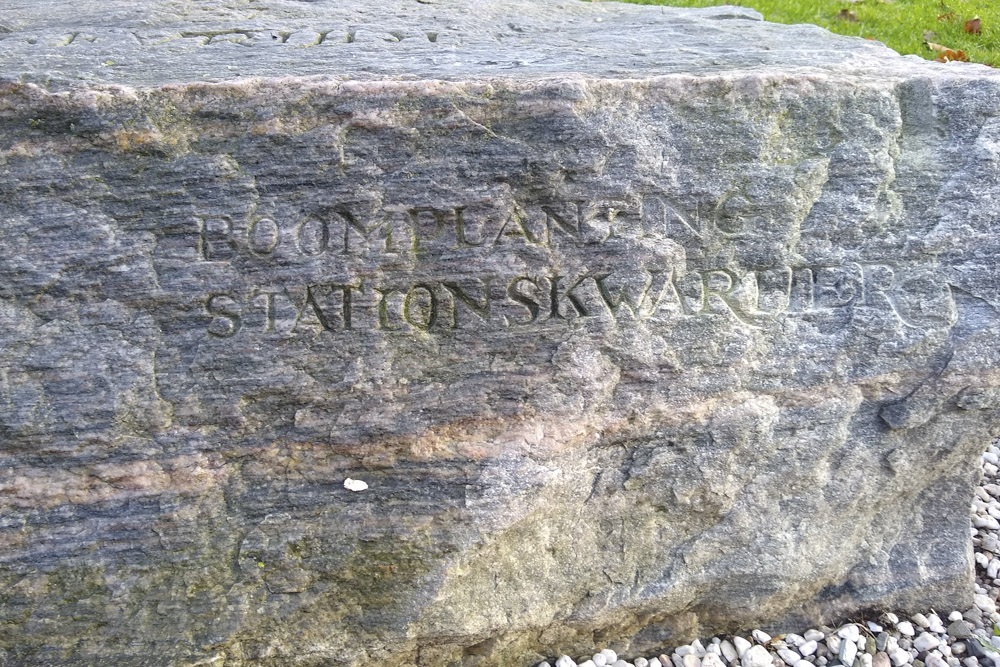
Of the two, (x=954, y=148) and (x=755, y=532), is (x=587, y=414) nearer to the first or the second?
(x=755, y=532)

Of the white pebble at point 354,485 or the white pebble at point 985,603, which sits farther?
the white pebble at point 985,603

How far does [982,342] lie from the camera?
89.7 inches

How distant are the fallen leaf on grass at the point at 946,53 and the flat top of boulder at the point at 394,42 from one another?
7.65ft

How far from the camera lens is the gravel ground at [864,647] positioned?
8.20 feet

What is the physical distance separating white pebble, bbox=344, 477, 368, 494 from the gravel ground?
2.70 ft

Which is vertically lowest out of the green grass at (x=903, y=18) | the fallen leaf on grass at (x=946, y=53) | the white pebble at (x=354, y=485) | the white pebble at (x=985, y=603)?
the white pebble at (x=985, y=603)

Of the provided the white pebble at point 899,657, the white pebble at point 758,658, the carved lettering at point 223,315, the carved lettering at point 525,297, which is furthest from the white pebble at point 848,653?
the carved lettering at point 223,315

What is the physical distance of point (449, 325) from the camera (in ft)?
6.84

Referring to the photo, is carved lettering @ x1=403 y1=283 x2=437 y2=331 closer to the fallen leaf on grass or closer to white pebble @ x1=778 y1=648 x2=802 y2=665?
white pebble @ x1=778 y1=648 x2=802 y2=665

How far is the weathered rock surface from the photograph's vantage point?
77.0 inches

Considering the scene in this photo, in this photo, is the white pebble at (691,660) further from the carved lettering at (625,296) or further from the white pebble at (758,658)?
the carved lettering at (625,296)

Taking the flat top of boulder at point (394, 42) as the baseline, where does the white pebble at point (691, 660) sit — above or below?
below

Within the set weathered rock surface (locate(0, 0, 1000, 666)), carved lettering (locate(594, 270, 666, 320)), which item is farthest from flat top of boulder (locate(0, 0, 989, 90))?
carved lettering (locate(594, 270, 666, 320))

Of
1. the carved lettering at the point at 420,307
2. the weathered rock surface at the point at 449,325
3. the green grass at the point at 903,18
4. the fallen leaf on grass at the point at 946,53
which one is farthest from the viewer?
the green grass at the point at 903,18
